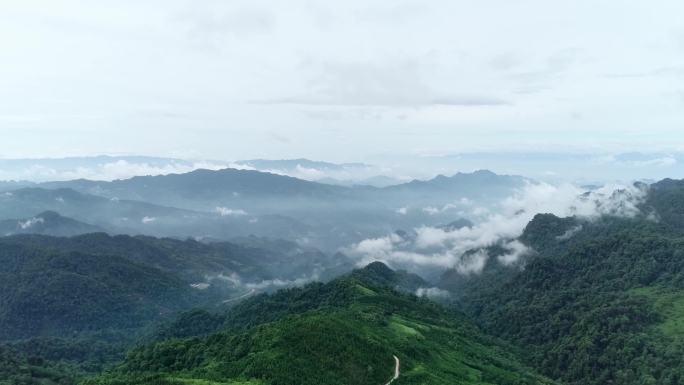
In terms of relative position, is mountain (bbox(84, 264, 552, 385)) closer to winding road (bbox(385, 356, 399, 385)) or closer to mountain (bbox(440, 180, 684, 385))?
winding road (bbox(385, 356, 399, 385))

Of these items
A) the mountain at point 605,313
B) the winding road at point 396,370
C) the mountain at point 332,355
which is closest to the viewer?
the mountain at point 332,355

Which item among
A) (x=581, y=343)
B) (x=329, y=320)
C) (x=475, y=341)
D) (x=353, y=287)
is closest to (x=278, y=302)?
(x=353, y=287)

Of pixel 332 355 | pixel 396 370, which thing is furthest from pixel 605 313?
pixel 332 355

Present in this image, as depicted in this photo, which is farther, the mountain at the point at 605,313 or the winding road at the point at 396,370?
the mountain at the point at 605,313

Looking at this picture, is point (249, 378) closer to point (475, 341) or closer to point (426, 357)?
point (426, 357)

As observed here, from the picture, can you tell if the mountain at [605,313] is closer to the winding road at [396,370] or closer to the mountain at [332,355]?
the mountain at [332,355]

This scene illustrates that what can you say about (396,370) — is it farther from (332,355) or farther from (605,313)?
(605,313)

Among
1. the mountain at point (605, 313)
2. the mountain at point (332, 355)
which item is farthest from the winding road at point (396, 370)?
the mountain at point (605, 313)
